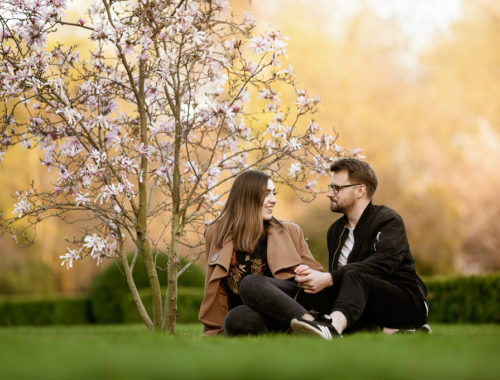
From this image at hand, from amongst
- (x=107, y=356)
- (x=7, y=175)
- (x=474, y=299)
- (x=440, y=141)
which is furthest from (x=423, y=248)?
(x=107, y=356)

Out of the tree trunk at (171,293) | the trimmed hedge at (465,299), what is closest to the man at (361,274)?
the tree trunk at (171,293)

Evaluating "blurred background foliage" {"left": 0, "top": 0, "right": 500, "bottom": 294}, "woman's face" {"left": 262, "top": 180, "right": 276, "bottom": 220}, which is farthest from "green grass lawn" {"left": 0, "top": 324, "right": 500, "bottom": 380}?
"blurred background foliage" {"left": 0, "top": 0, "right": 500, "bottom": 294}

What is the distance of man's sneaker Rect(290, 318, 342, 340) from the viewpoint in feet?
12.9

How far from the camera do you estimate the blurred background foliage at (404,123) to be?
1912cm

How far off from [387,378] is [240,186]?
2.91m

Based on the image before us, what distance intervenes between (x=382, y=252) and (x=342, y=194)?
2.13 feet

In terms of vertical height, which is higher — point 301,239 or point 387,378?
point 301,239

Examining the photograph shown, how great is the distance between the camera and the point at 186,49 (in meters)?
5.29

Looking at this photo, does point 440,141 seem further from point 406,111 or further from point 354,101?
point 354,101

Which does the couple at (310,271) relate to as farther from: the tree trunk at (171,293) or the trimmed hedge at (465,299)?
the trimmed hedge at (465,299)

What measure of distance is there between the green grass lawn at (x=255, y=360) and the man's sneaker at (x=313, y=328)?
52 centimetres

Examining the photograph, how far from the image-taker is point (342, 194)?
505 cm

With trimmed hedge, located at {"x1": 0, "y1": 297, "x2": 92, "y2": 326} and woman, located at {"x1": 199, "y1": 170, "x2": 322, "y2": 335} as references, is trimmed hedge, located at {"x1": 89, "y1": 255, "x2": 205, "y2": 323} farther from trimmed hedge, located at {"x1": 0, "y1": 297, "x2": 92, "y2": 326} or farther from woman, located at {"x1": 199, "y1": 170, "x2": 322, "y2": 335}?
woman, located at {"x1": 199, "y1": 170, "x2": 322, "y2": 335}

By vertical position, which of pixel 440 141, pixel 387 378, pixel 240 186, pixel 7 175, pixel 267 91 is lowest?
pixel 387 378
